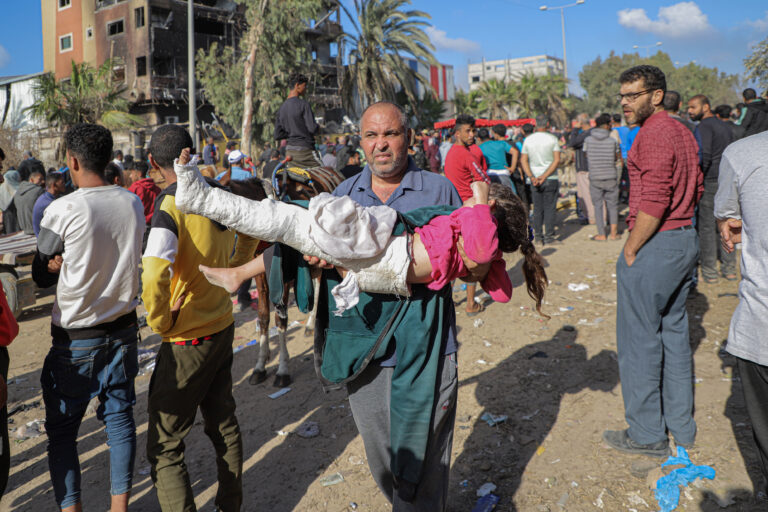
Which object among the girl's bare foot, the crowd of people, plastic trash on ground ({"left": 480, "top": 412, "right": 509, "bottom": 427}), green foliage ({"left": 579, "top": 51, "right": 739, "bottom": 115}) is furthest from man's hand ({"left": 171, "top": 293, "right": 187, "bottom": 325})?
green foliage ({"left": 579, "top": 51, "right": 739, "bottom": 115})

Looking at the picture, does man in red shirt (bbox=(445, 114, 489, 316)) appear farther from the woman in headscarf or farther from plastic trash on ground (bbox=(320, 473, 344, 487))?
the woman in headscarf

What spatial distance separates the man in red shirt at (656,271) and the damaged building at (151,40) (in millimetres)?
28913

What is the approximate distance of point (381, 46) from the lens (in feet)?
94.3

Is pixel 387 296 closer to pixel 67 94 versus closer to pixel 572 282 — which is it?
pixel 572 282

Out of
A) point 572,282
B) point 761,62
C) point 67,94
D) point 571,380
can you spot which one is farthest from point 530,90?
point 571,380

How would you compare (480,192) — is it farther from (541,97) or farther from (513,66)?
(513,66)

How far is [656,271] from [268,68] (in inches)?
962

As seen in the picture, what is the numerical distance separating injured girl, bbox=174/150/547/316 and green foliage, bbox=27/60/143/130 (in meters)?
22.7

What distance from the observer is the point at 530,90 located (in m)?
44.0

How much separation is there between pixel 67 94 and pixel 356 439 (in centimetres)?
2314

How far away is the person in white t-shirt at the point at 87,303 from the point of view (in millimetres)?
2787

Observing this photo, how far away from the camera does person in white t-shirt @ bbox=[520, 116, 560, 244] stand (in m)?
9.70

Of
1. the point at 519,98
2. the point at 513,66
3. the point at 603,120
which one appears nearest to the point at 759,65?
the point at 603,120

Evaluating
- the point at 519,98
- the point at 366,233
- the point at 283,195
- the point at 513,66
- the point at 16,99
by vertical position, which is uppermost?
the point at 513,66
